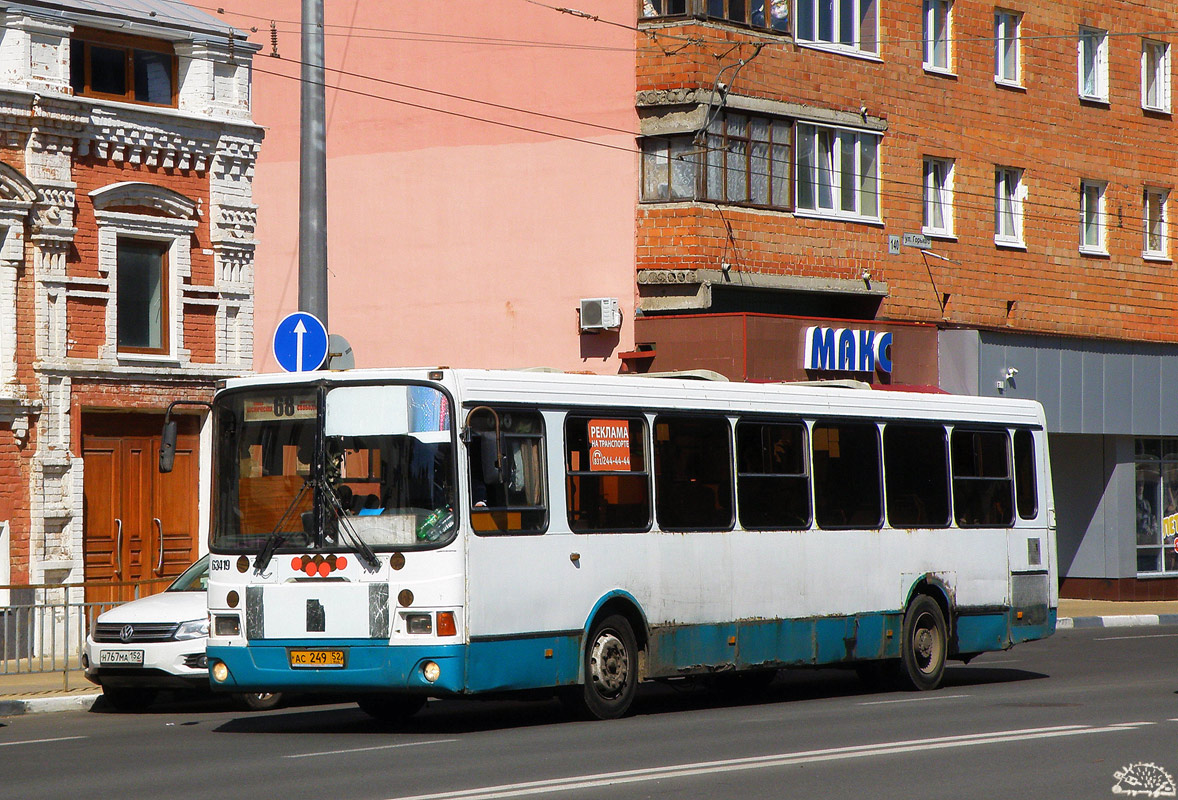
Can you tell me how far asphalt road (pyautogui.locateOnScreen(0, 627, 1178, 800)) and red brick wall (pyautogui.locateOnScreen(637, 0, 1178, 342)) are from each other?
49.2ft

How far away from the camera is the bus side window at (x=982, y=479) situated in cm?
1866

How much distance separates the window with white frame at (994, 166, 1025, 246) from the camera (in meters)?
36.0

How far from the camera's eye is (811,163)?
32531 mm

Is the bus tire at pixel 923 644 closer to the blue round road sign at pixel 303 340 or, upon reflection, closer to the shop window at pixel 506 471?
the shop window at pixel 506 471

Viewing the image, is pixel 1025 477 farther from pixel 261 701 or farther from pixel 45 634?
pixel 45 634

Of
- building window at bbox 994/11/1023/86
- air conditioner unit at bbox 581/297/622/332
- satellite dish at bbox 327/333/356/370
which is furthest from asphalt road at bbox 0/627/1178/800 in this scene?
building window at bbox 994/11/1023/86

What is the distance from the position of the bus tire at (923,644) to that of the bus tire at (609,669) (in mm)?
3973

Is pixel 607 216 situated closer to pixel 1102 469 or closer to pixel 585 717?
pixel 1102 469

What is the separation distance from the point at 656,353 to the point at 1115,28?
47.0ft

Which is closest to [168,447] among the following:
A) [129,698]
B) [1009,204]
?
[129,698]

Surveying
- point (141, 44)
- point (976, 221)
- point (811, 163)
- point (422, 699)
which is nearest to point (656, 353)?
point (811, 163)

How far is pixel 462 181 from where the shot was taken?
1337 inches

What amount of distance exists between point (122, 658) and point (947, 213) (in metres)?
22.4

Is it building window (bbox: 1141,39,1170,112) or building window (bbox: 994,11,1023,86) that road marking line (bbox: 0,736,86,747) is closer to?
building window (bbox: 994,11,1023,86)
